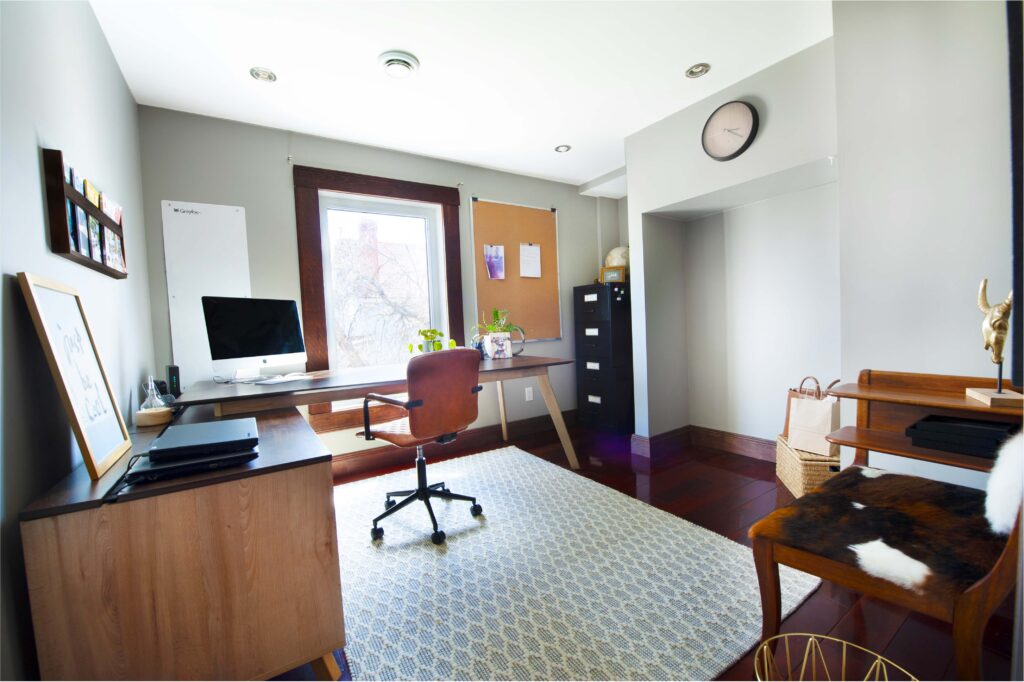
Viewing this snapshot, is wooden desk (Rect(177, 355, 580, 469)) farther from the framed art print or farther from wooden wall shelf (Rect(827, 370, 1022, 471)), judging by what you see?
wooden wall shelf (Rect(827, 370, 1022, 471))

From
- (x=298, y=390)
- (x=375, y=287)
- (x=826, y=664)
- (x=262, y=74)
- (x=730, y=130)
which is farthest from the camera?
(x=375, y=287)

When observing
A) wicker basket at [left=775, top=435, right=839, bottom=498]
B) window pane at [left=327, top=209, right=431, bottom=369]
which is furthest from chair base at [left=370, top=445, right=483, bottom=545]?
wicker basket at [left=775, top=435, right=839, bottom=498]

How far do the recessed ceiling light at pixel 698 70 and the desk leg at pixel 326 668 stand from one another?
2.98 metres

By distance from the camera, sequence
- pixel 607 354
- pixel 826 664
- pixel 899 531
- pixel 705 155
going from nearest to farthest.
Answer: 1. pixel 899 531
2. pixel 826 664
3. pixel 705 155
4. pixel 607 354

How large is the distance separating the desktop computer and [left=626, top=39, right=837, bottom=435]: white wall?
2.36m

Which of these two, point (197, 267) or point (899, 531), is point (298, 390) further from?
point (899, 531)

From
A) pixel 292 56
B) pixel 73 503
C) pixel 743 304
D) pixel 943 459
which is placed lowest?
pixel 943 459

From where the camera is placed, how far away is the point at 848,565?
929 mm

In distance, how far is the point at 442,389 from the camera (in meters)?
2.03

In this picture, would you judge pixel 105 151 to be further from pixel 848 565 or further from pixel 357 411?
pixel 848 565

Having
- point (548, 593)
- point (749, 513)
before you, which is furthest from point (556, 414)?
point (548, 593)

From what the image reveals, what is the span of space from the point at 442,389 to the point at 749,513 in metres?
1.71

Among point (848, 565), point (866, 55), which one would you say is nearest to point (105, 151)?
point (848, 565)

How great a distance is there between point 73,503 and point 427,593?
1.12 meters
